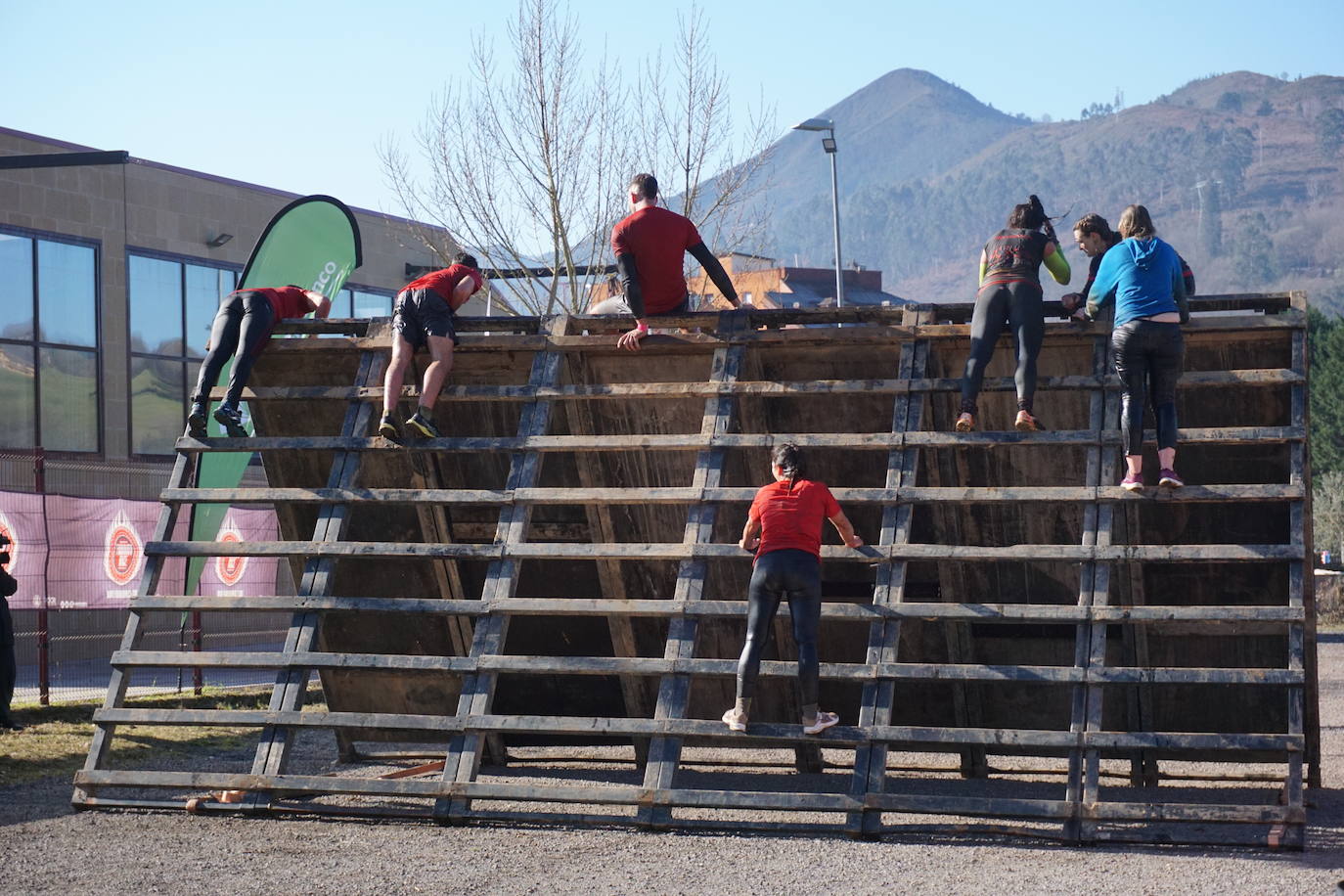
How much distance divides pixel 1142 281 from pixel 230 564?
1432 cm

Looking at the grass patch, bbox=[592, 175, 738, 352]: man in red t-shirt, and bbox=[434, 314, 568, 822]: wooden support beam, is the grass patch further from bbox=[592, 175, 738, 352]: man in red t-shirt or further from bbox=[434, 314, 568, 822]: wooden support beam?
bbox=[592, 175, 738, 352]: man in red t-shirt

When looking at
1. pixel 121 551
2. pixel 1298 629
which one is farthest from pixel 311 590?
pixel 121 551

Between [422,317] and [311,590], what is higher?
[422,317]

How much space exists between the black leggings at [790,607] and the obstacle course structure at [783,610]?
0.67 feet

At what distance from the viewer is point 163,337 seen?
29.2m

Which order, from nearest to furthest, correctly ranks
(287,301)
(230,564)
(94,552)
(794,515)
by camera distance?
1. (794,515)
2. (287,301)
3. (94,552)
4. (230,564)

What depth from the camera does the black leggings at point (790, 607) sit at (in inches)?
335

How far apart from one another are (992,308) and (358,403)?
181 inches

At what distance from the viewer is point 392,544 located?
960 cm

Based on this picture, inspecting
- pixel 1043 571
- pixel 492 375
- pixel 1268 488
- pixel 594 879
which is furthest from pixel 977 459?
pixel 594 879

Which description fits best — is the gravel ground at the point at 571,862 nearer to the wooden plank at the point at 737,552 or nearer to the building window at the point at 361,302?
the wooden plank at the point at 737,552

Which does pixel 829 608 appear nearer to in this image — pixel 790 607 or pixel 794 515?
pixel 790 607

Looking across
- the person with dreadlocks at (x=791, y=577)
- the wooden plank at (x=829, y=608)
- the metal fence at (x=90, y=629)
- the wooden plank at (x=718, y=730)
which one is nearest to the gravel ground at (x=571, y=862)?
the wooden plank at (x=718, y=730)

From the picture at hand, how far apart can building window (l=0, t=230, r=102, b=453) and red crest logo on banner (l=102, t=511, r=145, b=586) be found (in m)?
9.18
